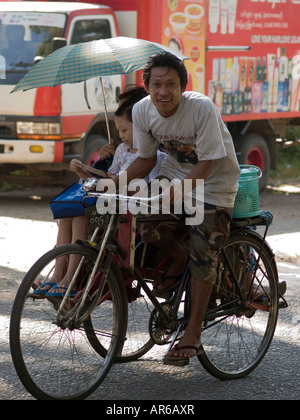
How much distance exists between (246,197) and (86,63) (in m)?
1.21

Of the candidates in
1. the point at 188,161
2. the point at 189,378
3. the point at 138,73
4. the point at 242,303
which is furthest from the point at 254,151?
the point at 188,161

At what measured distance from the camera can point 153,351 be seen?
496 cm

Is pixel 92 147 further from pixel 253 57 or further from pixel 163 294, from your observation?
pixel 163 294

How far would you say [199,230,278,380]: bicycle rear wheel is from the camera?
4547 mm

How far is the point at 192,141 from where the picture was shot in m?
4.16

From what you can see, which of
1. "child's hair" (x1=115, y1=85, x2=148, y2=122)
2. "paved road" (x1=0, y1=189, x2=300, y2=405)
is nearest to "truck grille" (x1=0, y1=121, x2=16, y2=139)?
"paved road" (x1=0, y1=189, x2=300, y2=405)

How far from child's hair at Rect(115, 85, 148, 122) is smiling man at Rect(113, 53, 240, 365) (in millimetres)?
476

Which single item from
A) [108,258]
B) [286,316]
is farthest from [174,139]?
[286,316]

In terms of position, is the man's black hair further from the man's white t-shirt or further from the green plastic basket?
the green plastic basket

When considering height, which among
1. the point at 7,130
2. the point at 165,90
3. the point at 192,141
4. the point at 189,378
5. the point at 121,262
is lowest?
the point at 189,378

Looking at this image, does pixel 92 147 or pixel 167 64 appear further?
pixel 92 147

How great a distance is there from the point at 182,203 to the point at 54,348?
100 centimetres

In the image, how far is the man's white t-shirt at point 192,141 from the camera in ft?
13.4
